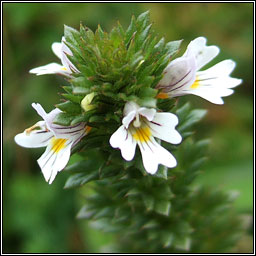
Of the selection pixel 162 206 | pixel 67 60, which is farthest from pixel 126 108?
pixel 162 206

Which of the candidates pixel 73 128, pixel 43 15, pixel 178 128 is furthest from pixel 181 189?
pixel 43 15

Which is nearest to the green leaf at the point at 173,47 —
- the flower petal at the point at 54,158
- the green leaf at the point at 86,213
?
the flower petal at the point at 54,158

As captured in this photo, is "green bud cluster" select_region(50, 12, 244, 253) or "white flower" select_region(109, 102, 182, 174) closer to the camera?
"white flower" select_region(109, 102, 182, 174)

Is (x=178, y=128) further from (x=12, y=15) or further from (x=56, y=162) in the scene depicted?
(x=12, y=15)

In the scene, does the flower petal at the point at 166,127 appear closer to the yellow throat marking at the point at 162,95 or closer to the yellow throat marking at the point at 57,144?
the yellow throat marking at the point at 162,95

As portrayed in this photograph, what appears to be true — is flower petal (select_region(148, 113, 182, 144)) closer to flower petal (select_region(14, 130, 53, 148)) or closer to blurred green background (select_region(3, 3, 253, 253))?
flower petal (select_region(14, 130, 53, 148))

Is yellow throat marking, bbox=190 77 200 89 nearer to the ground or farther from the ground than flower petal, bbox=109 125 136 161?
farther from the ground

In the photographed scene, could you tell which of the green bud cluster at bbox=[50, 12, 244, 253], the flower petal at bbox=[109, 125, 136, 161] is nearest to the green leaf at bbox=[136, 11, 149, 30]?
the green bud cluster at bbox=[50, 12, 244, 253]
